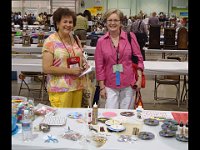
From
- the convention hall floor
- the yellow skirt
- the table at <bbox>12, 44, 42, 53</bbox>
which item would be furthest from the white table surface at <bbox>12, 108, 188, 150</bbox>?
the table at <bbox>12, 44, 42, 53</bbox>

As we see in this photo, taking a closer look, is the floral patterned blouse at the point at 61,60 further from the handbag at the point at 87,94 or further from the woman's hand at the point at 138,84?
the woman's hand at the point at 138,84

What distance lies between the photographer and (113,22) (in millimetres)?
2715

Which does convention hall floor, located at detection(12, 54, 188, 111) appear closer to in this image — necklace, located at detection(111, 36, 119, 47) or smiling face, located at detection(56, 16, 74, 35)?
necklace, located at detection(111, 36, 119, 47)

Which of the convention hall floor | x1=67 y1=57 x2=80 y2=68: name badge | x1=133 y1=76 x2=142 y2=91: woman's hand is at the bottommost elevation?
the convention hall floor

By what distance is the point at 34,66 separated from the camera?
445cm

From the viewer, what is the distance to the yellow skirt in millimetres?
2646

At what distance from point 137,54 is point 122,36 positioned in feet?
0.74

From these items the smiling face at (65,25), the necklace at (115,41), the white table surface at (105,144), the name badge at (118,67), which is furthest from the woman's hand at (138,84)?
the white table surface at (105,144)

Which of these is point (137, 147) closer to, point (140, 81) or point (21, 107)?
point (21, 107)

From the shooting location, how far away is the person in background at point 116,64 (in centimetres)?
279

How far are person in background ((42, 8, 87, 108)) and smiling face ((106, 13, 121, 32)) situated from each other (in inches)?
12.6

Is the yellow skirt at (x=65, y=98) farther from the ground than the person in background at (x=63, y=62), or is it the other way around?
the person in background at (x=63, y=62)

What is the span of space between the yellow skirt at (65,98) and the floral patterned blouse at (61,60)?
0.04 metres
